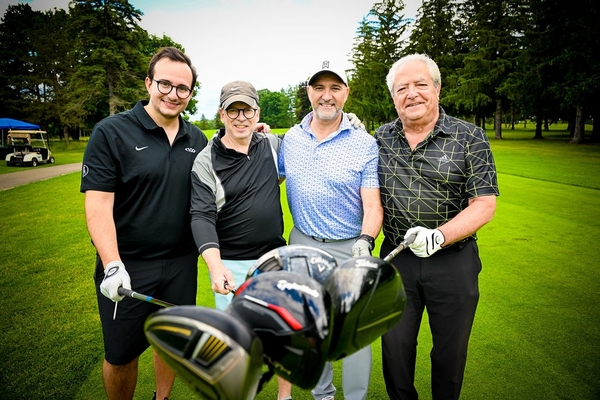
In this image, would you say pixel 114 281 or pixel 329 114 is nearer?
pixel 114 281

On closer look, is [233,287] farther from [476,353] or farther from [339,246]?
[476,353]

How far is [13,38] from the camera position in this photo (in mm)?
39062

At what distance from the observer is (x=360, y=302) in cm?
125

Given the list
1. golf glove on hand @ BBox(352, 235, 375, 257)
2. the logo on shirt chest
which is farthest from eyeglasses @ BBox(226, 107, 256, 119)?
the logo on shirt chest

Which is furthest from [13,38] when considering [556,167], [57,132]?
[556,167]

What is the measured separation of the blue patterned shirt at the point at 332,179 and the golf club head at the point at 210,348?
1.78 metres

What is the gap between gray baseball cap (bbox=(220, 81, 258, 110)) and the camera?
254 cm

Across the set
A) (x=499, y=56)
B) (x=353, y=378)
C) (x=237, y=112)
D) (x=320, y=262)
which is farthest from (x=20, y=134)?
(x=499, y=56)

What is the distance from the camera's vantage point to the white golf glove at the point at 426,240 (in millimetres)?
2000

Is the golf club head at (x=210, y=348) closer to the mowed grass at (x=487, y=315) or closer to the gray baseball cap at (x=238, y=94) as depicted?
the gray baseball cap at (x=238, y=94)

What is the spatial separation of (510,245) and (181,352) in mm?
6195

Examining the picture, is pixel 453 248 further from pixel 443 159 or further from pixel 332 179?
pixel 332 179

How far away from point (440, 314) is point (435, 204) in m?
0.73

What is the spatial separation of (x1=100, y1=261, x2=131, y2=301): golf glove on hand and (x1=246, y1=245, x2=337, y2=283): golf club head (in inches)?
37.5
